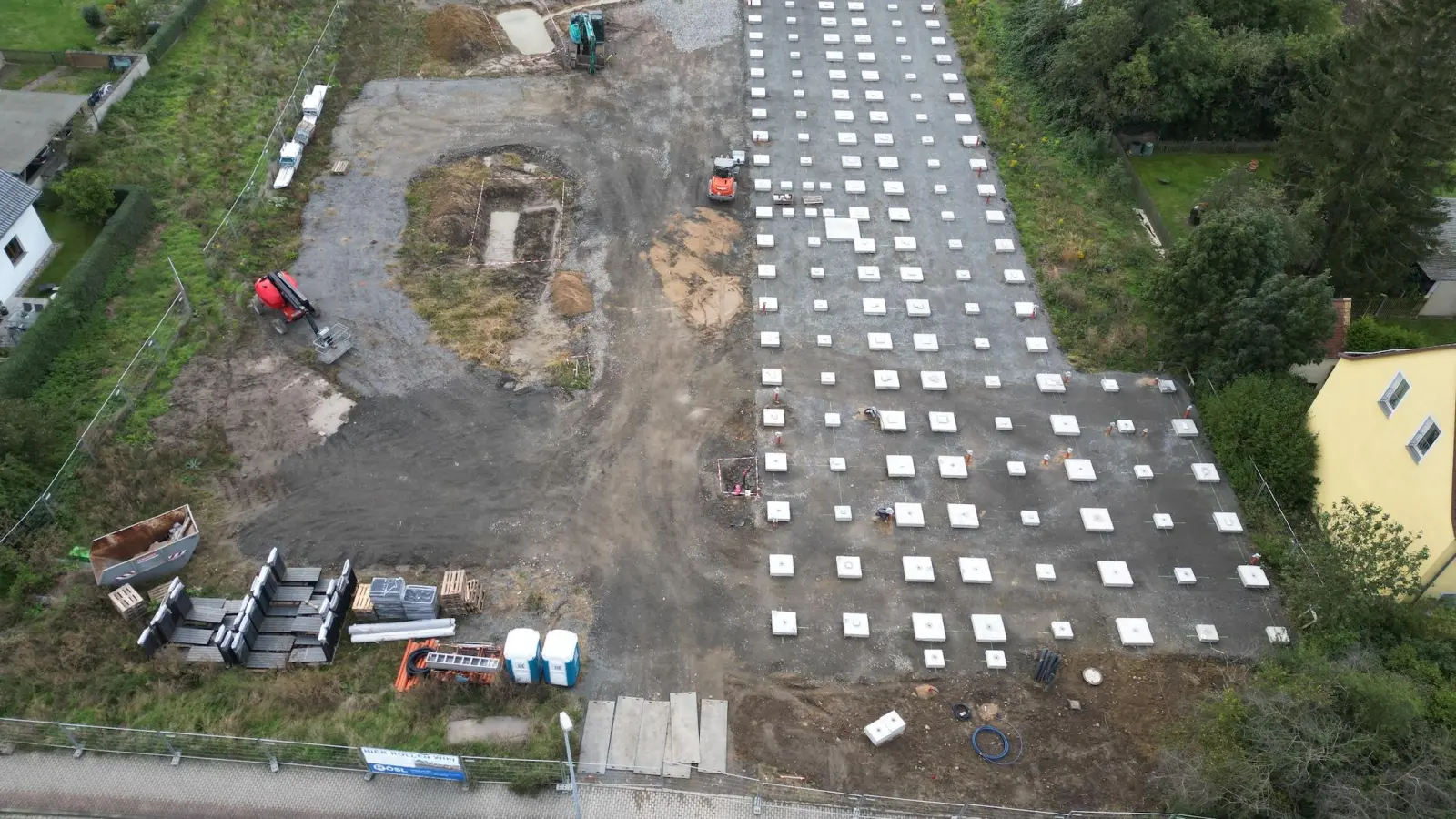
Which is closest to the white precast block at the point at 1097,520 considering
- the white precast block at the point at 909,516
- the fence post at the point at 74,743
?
the white precast block at the point at 909,516

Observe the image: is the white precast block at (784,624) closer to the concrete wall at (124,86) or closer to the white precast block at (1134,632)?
the white precast block at (1134,632)

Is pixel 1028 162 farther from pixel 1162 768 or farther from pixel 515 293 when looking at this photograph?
pixel 1162 768

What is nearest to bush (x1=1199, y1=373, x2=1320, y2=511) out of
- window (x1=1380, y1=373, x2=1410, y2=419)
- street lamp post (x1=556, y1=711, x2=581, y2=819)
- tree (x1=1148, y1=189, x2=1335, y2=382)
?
tree (x1=1148, y1=189, x2=1335, y2=382)

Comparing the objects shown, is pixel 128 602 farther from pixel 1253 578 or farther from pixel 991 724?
pixel 1253 578

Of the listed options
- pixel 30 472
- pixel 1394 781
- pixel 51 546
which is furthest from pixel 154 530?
pixel 1394 781

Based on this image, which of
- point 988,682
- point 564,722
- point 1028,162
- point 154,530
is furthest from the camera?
point 1028,162

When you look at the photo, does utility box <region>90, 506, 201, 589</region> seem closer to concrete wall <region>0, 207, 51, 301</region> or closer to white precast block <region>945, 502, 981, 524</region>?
concrete wall <region>0, 207, 51, 301</region>
